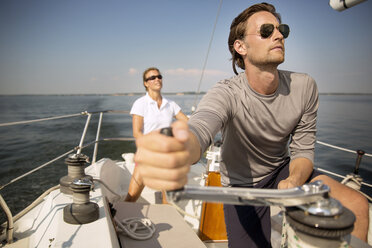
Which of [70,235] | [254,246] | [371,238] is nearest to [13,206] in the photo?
[70,235]

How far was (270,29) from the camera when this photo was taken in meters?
1.21

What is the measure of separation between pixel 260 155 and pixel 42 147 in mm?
13011

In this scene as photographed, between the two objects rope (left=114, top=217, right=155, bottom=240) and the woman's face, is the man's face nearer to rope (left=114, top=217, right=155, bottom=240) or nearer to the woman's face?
rope (left=114, top=217, right=155, bottom=240)

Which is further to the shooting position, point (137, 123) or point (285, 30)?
point (137, 123)

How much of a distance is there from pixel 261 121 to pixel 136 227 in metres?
1.06

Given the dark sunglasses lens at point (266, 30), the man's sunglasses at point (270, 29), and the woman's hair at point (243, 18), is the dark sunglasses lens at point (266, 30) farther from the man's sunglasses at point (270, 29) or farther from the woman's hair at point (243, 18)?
the woman's hair at point (243, 18)

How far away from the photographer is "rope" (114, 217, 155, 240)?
1.54m

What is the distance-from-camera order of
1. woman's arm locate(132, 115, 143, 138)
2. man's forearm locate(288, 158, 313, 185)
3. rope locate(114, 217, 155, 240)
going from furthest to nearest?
1. woman's arm locate(132, 115, 143, 138)
2. rope locate(114, 217, 155, 240)
3. man's forearm locate(288, 158, 313, 185)

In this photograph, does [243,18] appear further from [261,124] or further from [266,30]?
[261,124]

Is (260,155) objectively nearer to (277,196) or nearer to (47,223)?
(277,196)

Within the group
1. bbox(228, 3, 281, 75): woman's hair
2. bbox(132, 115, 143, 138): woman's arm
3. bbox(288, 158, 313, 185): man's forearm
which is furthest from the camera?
bbox(132, 115, 143, 138): woman's arm

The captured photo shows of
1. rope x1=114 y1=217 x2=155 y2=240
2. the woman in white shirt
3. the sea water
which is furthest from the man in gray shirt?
the sea water

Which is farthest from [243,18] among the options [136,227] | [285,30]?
[136,227]

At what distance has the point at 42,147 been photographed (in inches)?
469
